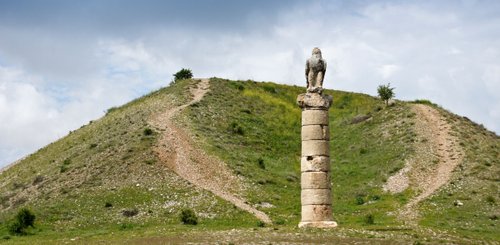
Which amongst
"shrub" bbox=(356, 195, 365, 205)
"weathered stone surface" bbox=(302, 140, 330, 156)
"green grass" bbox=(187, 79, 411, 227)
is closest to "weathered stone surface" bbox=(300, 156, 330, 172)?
"weathered stone surface" bbox=(302, 140, 330, 156)

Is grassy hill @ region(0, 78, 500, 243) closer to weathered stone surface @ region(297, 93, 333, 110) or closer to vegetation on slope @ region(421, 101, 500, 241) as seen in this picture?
vegetation on slope @ region(421, 101, 500, 241)

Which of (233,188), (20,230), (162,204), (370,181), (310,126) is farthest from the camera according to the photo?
(370,181)

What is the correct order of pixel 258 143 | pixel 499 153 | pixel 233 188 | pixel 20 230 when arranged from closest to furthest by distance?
pixel 20 230, pixel 233 188, pixel 499 153, pixel 258 143

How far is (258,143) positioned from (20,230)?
2540 centimetres

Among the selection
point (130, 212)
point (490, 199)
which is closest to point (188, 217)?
point (130, 212)

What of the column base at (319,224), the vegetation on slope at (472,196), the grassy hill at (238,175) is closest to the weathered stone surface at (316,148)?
the column base at (319,224)

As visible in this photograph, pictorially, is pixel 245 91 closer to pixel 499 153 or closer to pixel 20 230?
pixel 499 153

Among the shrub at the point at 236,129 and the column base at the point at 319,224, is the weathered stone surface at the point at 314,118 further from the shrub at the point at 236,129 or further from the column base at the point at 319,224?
the shrub at the point at 236,129

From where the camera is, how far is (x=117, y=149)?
179ft

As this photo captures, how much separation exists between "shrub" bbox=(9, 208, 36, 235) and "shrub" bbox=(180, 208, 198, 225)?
8.12 metres

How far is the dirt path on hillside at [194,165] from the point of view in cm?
4778

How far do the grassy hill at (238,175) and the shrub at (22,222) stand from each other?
0.67 meters

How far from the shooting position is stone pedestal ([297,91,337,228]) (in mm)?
30703

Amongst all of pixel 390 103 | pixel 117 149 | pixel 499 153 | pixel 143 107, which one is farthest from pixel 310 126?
pixel 390 103
